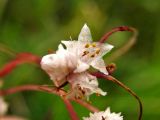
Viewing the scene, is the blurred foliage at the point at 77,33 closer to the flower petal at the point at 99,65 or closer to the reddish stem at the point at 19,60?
the reddish stem at the point at 19,60

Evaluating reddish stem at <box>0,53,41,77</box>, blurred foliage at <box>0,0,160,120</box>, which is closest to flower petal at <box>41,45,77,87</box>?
reddish stem at <box>0,53,41,77</box>

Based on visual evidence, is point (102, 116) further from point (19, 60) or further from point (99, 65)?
point (19, 60)

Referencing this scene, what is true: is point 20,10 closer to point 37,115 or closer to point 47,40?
point 47,40

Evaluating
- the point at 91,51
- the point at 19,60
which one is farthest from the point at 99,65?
the point at 19,60

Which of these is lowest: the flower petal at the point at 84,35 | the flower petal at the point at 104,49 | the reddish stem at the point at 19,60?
the flower petal at the point at 104,49

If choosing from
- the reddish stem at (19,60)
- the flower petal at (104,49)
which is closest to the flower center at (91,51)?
the flower petal at (104,49)

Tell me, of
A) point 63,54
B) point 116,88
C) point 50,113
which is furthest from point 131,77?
point 63,54

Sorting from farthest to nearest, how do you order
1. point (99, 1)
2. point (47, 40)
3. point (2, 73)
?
point (99, 1), point (47, 40), point (2, 73)

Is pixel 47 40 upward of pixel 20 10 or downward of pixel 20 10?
downward

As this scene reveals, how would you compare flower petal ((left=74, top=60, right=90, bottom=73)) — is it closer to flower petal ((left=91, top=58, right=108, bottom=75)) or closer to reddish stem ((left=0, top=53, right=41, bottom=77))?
flower petal ((left=91, top=58, right=108, bottom=75))
